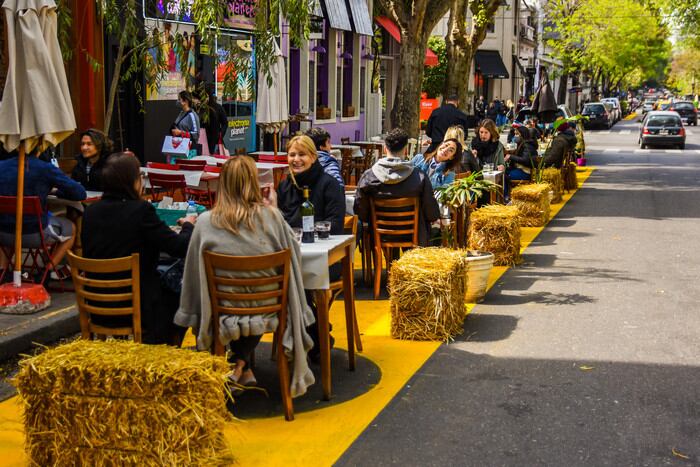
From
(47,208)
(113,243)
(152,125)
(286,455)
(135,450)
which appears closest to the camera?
Answer: (135,450)

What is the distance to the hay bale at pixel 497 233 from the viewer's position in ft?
37.5

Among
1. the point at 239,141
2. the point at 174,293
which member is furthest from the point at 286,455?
the point at 239,141

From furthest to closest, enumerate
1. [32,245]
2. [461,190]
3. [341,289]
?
[461,190] < [32,245] < [341,289]

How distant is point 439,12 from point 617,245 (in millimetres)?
11056

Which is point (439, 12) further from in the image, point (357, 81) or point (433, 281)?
point (433, 281)

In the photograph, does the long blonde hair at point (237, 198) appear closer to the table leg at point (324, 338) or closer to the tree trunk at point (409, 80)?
the table leg at point (324, 338)

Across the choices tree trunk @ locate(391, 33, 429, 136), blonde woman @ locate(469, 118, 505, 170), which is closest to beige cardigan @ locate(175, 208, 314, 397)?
blonde woman @ locate(469, 118, 505, 170)

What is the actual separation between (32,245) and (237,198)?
3.75 metres

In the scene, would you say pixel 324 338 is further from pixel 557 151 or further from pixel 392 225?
pixel 557 151

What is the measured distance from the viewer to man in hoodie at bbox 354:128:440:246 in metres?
9.57

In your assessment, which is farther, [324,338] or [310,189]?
[310,189]

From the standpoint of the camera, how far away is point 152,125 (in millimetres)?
16875

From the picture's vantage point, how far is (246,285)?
5.76 meters

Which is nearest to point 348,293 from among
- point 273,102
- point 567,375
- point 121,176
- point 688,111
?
point 567,375
